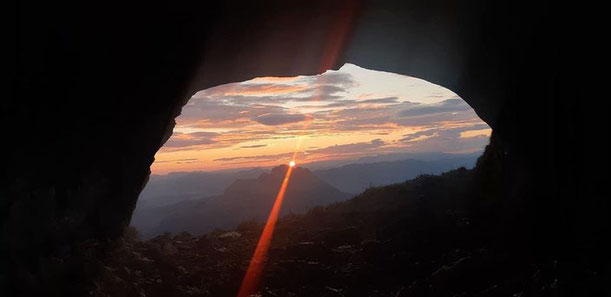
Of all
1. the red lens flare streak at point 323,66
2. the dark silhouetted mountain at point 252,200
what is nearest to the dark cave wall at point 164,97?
the red lens flare streak at point 323,66

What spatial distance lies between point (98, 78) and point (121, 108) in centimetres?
132

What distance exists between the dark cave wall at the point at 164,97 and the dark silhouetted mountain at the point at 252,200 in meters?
113

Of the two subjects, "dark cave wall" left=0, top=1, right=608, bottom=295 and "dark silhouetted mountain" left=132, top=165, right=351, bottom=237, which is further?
"dark silhouetted mountain" left=132, top=165, right=351, bottom=237

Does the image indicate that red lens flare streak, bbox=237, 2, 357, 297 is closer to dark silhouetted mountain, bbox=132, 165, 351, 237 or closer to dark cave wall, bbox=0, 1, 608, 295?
dark cave wall, bbox=0, 1, 608, 295

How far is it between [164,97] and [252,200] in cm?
14043

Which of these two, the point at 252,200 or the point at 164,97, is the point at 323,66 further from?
the point at 252,200

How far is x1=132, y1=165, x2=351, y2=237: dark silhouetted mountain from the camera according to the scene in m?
136

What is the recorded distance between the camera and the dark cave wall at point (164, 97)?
1076cm

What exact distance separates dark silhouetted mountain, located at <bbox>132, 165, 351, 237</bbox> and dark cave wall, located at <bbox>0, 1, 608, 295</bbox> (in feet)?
369

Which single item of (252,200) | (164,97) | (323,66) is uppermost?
(323,66)

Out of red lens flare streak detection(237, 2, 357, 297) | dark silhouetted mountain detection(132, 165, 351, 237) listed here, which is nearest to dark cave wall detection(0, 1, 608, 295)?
red lens flare streak detection(237, 2, 357, 297)

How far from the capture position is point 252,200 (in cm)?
15262

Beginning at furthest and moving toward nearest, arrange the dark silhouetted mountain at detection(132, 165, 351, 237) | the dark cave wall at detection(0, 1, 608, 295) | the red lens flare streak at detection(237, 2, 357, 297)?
the dark silhouetted mountain at detection(132, 165, 351, 237) < the red lens flare streak at detection(237, 2, 357, 297) < the dark cave wall at detection(0, 1, 608, 295)

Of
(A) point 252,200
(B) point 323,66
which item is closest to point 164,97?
(B) point 323,66
